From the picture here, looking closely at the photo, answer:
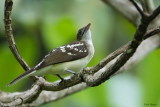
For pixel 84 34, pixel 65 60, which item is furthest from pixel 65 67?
pixel 84 34

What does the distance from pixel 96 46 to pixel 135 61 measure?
572mm

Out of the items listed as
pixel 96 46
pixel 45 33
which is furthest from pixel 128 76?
pixel 45 33

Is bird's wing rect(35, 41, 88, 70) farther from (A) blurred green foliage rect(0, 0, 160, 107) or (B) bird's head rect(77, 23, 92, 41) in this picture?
(B) bird's head rect(77, 23, 92, 41)

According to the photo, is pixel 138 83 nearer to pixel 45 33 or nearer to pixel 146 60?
pixel 146 60

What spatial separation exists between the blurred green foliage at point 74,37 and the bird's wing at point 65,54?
25 cm

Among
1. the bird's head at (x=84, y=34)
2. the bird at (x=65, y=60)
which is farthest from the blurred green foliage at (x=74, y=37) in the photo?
the bird at (x=65, y=60)

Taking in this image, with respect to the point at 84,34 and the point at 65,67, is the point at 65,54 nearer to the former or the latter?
the point at 65,67

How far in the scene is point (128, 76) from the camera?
13.3 feet

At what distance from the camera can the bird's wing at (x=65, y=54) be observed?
136 inches

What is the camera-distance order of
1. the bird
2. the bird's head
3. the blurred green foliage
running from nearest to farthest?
the bird
the blurred green foliage
the bird's head

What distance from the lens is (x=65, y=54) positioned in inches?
143

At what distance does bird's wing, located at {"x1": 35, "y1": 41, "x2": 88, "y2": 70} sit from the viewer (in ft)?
11.4

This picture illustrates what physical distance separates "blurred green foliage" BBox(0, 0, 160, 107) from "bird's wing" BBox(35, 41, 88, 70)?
252 millimetres

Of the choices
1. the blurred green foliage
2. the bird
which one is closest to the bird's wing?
the bird
